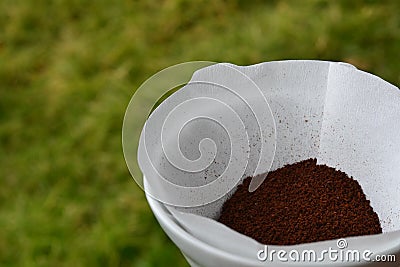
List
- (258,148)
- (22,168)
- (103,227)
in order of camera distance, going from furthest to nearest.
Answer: (22,168), (103,227), (258,148)

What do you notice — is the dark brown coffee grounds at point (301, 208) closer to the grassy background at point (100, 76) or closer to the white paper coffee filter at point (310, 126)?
the white paper coffee filter at point (310, 126)

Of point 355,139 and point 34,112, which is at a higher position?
point 355,139

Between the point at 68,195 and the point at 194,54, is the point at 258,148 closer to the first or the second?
the point at 68,195

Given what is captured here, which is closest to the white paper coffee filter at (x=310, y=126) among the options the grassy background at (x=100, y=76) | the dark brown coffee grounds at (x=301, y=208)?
the dark brown coffee grounds at (x=301, y=208)

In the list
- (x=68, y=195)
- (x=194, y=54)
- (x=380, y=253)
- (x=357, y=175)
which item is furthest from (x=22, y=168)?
(x=380, y=253)

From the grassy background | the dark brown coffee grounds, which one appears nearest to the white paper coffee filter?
the dark brown coffee grounds

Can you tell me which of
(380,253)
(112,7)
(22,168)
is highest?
(380,253)
